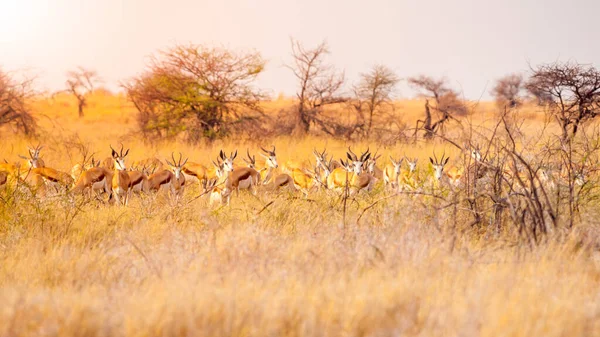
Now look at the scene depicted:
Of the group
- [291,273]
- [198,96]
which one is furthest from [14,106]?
[291,273]

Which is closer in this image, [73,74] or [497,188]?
[497,188]

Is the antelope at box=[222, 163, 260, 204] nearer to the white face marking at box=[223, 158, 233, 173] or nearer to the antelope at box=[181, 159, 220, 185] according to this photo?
the white face marking at box=[223, 158, 233, 173]

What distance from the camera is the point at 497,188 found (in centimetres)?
630

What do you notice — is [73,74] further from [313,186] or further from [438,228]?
[438,228]

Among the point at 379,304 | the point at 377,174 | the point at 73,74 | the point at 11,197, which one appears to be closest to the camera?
the point at 379,304

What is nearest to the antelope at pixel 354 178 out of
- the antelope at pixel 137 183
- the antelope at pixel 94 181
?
A: the antelope at pixel 137 183

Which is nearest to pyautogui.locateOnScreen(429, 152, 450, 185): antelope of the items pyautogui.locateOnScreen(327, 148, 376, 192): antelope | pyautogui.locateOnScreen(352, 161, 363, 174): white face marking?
pyautogui.locateOnScreen(327, 148, 376, 192): antelope

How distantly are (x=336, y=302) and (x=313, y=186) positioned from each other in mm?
7095

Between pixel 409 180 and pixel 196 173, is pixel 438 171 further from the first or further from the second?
pixel 196 173

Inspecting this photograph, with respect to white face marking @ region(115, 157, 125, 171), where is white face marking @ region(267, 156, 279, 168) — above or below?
below

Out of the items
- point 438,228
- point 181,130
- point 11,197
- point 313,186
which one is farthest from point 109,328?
point 181,130

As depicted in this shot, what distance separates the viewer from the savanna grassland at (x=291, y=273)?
138 inches

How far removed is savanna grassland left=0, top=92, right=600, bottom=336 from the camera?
11.5ft

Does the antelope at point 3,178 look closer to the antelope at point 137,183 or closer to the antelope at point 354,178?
the antelope at point 137,183
